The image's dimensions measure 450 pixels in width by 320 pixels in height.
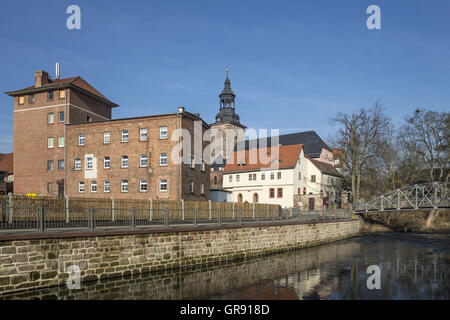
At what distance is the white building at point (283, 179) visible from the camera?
198ft

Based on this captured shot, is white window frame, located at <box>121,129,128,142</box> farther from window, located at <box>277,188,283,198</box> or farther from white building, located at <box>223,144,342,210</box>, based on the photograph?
window, located at <box>277,188,283,198</box>

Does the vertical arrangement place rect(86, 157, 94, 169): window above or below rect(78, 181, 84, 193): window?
above

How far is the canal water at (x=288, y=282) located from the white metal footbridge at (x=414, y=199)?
18.7 meters

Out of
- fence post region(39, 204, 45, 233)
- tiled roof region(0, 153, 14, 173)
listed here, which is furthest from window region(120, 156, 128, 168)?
fence post region(39, 204, 45, 233)

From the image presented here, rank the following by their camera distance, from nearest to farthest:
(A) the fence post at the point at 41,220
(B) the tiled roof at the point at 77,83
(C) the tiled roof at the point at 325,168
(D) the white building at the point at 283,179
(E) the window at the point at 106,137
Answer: (A) the fence post at the point at 41,220, (E) the window at the point at 106,137, (B) the tiled roof at the point at 77,83, (D) the white building at the point at 283,179, (C) the tiled roof at the point at 325,168

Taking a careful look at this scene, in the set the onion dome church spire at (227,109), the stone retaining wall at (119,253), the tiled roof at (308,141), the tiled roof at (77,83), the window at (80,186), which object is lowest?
the stone retaining wall at (119,253)

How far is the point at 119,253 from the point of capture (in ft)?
53.7

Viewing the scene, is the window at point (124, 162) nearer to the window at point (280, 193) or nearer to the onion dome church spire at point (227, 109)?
the window at point (280, 193)

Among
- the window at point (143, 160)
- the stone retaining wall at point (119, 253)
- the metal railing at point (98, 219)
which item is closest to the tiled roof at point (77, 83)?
the window at point (143, 160)

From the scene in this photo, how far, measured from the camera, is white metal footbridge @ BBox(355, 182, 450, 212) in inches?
1649

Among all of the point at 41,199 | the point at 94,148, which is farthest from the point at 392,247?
the point at 94,148

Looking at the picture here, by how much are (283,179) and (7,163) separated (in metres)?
41.2

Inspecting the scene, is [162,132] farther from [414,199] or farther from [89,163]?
[414,199]

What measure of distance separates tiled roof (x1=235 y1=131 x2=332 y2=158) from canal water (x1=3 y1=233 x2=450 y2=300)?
51.9 m
